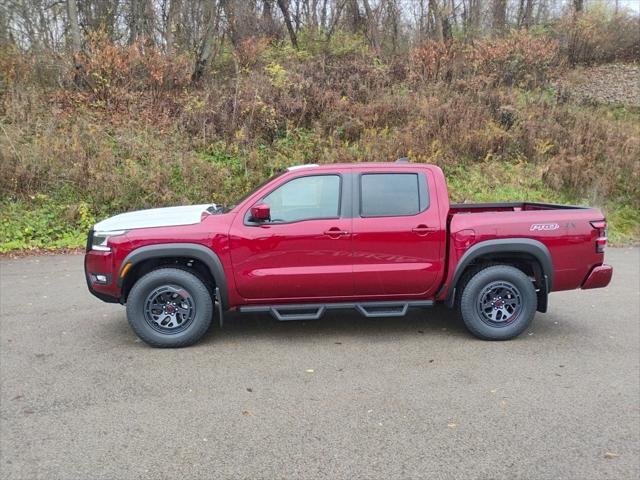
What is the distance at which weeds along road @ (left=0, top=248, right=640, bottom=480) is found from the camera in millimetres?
3371

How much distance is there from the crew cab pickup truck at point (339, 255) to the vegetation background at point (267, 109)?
629cm

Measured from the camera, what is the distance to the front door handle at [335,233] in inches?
209

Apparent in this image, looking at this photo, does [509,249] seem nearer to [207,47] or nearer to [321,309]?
[321,309]

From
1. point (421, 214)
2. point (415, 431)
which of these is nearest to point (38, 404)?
point (415, 431)

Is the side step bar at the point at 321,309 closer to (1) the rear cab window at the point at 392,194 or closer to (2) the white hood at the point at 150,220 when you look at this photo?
(1) the rear cab window at the point at 392,194

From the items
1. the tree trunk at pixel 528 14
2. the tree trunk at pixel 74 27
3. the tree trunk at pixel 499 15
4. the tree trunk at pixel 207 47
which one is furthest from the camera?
the tree trunk at pixel 528 14

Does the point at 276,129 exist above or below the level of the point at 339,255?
above

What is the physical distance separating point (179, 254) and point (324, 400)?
80.5 inches

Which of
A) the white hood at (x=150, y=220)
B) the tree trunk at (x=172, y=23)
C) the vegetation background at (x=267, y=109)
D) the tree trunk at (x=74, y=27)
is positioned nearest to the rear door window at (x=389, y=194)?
the white hood at (x=150, y=220)

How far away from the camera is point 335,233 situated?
5.32 m

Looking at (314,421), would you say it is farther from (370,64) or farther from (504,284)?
(370,64)

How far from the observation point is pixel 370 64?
58.7 ft

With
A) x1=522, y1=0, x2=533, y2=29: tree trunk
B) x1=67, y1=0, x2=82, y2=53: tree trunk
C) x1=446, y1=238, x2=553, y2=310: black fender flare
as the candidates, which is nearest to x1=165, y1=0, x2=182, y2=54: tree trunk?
x1=67, y1=0, x2=82, y2=53: tree trunk

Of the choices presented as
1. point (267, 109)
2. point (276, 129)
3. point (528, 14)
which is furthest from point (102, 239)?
point (528, 14)
